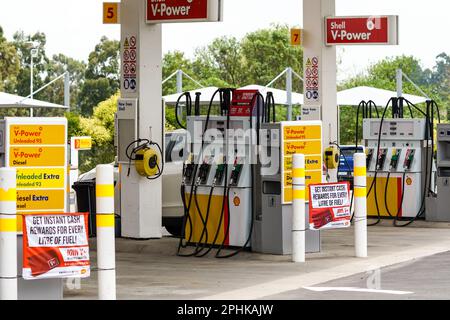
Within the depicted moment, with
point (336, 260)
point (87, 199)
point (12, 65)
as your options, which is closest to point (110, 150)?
point (12, 65)

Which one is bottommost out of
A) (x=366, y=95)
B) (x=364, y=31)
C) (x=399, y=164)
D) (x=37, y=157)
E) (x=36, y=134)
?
(x=399, y=164)

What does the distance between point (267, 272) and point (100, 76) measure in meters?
67.4

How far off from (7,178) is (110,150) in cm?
4009

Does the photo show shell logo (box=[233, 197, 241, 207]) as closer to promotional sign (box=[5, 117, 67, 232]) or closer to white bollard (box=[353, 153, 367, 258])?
white bollard (box=[353, 153, 367, 258])

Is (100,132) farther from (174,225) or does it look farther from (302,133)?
(302,133)

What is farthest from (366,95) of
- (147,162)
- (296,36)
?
(147,162)

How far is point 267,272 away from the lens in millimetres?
14297

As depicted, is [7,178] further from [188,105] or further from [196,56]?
[196,56]

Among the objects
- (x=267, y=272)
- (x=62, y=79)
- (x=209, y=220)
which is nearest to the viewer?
(x=267, y=272)

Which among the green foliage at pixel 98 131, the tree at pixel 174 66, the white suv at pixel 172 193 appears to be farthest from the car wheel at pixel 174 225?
the tree at pixel 174 66

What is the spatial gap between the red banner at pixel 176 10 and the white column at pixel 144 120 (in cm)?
21

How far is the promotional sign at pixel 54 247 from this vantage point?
→ 408 inches

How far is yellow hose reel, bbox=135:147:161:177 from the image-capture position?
1770 cm
